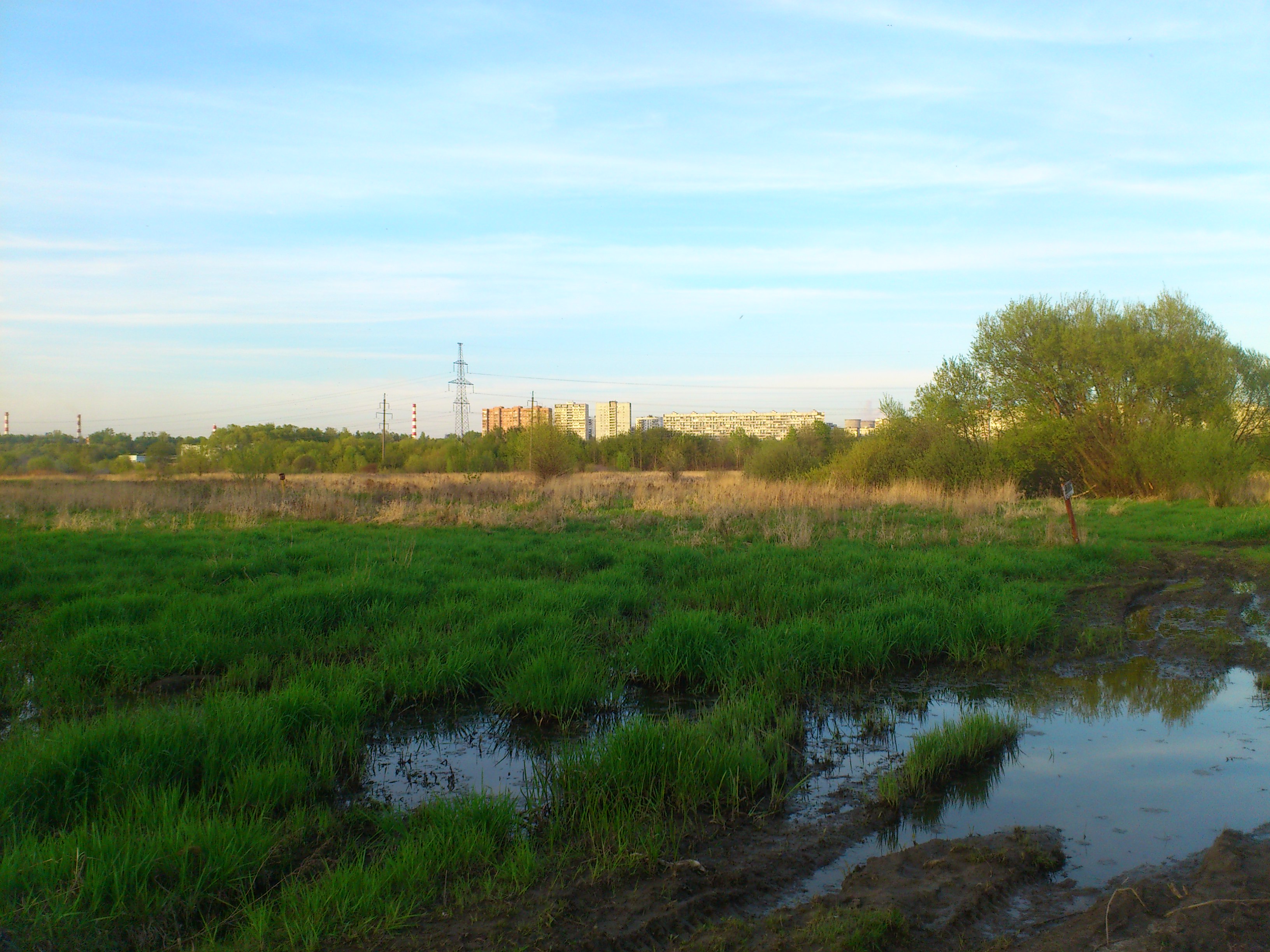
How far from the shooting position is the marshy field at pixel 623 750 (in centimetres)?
304

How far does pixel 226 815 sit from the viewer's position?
12.4ft

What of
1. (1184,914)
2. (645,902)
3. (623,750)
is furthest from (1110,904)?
(623,750)

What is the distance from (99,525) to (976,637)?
53.1 ft

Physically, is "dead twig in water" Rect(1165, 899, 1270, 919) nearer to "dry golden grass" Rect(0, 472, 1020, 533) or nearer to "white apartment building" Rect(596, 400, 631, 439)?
"dry golden grass" Rect(0, 472, 1020, 533)

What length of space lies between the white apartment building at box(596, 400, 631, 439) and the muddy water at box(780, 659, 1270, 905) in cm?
12649

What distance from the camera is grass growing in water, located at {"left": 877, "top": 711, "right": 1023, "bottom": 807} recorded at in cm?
443

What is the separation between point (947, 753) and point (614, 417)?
139 m

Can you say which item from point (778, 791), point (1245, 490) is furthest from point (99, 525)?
point (1245, 490)

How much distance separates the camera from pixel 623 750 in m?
4.36

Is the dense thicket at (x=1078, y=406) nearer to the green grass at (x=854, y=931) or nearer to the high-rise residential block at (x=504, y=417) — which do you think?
the green grass at (x=854, y=931)

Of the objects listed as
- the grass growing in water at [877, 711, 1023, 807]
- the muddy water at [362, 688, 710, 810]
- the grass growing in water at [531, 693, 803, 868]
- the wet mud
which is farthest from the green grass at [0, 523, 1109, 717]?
the grass growing in water at [877, 711, 1023, 807]

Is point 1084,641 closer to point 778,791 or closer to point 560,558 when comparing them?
point 778,791

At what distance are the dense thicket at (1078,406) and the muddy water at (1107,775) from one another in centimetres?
1993

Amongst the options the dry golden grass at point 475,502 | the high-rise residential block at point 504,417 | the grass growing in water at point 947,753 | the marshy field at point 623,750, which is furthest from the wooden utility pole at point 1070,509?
the high-rise residential block at point 504,417
